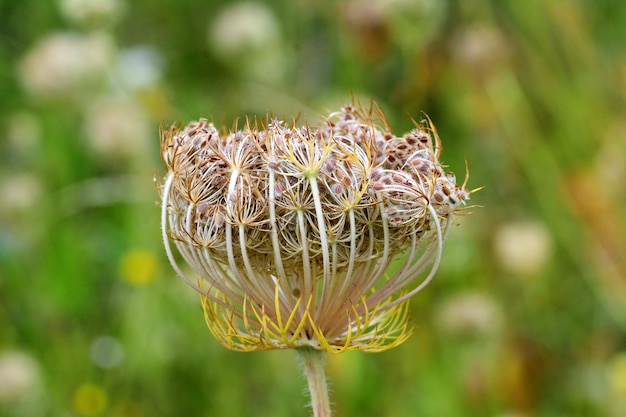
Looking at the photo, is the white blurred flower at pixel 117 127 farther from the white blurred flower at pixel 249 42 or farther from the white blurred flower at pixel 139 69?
the white blurred flower at pixel 249 42

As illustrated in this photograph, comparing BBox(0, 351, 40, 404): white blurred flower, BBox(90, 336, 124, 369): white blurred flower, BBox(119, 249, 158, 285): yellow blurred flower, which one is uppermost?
BBox(119, 249, 158, 285): yellow blurred flower

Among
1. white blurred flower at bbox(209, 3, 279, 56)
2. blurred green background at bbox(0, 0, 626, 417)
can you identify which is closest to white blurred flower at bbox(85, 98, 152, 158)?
blurred green background at bbox(0, 0, 626, 417)

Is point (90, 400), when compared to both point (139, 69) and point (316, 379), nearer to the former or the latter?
point (139, 69)

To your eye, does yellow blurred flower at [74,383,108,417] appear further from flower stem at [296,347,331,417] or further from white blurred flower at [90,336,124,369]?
flower stem at [296,347,331,417]

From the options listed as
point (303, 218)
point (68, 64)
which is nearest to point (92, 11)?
point (68, 64)

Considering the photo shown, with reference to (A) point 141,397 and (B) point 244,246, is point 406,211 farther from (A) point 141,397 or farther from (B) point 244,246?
(A) point 141,397

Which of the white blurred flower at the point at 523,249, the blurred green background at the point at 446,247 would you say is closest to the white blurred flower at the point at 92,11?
the blurred green background at the point at 446,247

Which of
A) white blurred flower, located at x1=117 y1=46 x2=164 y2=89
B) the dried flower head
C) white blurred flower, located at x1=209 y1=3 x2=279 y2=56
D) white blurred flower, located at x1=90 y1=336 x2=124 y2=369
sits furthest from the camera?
white blurred flower, located at x1=209 y1=3 x2=279 y2=56
